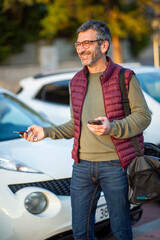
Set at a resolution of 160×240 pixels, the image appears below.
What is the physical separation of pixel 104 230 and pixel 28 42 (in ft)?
→ 67.1

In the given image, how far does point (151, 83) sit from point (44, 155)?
8.39 feet

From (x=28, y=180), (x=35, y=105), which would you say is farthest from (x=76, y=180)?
(x=35, y=105)

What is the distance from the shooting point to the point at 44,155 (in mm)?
3643

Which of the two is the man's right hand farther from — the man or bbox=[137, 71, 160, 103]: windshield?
bbox=[137, 71, 160, 103]: windshield

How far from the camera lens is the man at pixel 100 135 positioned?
2.66 meters

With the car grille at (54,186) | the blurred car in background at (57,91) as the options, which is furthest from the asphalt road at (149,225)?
→ the blurred car in background at (57,91)

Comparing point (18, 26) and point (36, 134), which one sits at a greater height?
point (18, 26)

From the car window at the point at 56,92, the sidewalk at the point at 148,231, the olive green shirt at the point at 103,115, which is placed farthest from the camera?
the car window at the point at 56,92

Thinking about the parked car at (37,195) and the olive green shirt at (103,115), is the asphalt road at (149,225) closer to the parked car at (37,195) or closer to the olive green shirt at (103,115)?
the parked car at (37,195)

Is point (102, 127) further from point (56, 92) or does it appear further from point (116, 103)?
point (56, 92)

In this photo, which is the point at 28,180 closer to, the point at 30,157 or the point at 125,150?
the point at 30,157

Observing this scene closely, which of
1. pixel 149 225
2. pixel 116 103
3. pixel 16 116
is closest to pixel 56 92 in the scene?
pixel 16 116

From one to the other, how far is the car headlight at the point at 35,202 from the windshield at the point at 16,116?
4.33 feet

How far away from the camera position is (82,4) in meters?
16.3
